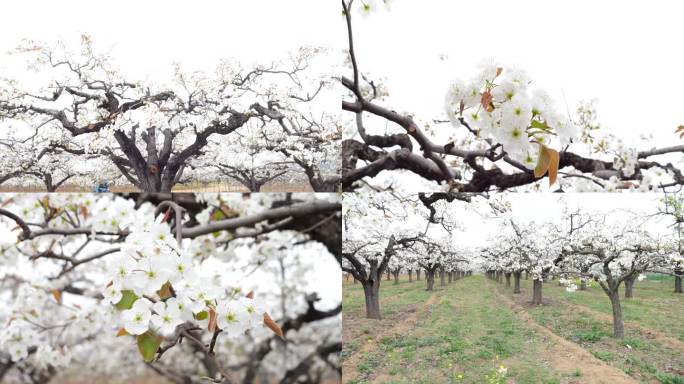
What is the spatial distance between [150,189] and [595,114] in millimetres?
1706

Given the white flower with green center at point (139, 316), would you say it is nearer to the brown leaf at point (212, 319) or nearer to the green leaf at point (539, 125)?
the brown leaf at point (212, 319)

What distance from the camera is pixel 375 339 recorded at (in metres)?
2.29

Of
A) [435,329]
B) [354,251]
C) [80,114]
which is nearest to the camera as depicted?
[80,114]

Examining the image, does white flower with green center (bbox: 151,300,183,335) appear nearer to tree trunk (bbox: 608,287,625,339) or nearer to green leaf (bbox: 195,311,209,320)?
green leaf (bbox: 195,311,209,320)

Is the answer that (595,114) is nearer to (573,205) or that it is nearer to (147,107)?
(573,205)

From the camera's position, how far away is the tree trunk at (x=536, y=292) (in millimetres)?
2230

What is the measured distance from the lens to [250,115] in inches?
87.2

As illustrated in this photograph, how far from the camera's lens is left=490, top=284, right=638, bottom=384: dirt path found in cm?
212

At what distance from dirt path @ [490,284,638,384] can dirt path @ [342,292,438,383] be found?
456 mm

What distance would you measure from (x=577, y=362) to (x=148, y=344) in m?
1.74

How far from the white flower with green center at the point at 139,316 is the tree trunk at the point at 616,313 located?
1.80 m

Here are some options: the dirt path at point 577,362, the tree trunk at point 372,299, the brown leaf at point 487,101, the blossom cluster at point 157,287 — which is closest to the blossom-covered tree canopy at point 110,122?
the tree trunk at point 372,299

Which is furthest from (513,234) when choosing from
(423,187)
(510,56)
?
(510,56)

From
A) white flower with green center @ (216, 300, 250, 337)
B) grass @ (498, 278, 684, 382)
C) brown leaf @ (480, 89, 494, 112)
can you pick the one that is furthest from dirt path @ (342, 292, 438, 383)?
brown leaf @ (480, 89, 494, 112)
